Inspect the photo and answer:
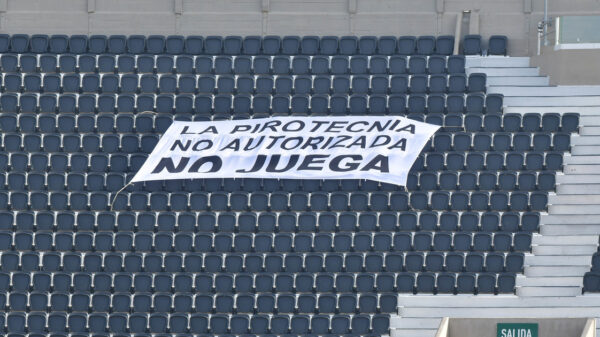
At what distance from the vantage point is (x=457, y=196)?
25.2m

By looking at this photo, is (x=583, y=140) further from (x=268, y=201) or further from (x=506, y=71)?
(x=268, y=201)

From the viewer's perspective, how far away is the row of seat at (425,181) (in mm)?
25438

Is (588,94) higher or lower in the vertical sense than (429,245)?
higher

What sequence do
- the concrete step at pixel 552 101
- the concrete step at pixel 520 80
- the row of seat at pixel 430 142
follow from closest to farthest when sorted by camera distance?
the row of seat at pixel 430 142 → the concrete step at pixel 552 101 → the concrete step at pixel 520 80

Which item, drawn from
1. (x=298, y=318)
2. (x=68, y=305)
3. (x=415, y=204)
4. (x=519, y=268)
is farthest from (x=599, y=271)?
(x=68, y=305)

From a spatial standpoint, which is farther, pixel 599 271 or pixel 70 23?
pixel 70 23

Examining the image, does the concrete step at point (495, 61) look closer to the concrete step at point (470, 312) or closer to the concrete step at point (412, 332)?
the concrete step at point (470, 312)

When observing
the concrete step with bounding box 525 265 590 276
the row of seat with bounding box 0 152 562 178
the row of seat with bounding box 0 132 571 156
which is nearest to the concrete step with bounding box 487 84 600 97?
the row of seat with bounding box 0 132 571 156

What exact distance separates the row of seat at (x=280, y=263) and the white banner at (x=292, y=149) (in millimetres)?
1335

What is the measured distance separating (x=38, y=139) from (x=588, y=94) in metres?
8.60

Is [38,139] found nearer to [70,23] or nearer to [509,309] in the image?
[70,23]

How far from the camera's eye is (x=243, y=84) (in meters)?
26.9

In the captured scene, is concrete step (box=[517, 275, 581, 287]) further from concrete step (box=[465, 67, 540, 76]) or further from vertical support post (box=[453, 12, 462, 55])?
vertical support post (box=[453, 12, 462, 55])

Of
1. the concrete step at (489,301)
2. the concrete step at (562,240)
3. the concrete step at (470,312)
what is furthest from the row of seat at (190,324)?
the concrete step at (562,240)
